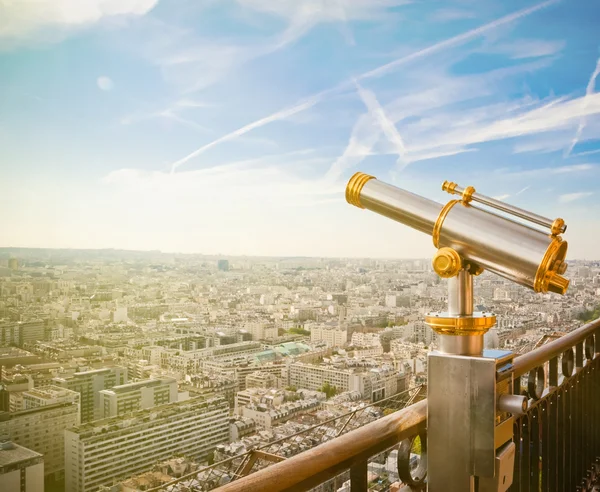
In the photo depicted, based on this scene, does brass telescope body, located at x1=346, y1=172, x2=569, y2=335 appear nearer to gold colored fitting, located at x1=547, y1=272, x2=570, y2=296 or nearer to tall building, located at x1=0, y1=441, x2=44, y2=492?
gold colored fitting, located at x1=547, y1=272, x2=570, y2=296

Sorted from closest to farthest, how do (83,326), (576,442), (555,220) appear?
(555,220) < (576,442) < (83,326)

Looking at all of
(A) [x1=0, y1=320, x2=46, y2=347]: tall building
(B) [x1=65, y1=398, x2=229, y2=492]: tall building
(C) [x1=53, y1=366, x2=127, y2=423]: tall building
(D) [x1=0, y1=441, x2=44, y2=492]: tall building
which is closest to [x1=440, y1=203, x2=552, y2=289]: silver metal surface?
(D) [x1=0, y1=441, x2=44, y2=492]: tall building

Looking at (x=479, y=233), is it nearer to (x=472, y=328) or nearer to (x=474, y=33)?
(x=472, y=328)

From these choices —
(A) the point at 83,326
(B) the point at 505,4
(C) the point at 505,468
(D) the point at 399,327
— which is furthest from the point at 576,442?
(B) the point at 505,4

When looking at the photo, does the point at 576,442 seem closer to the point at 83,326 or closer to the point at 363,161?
the point at 83,326

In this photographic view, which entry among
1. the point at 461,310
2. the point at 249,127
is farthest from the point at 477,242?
the point at 249,127

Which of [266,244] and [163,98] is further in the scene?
[266,244]

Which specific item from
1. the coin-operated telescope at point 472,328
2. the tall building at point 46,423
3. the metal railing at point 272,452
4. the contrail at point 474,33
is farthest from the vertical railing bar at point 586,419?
the contrail at point 474,33

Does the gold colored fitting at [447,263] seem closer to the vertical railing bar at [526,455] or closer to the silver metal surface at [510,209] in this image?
the silver metal surface at [510,209]
